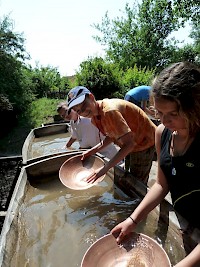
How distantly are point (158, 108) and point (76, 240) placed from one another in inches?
62.1

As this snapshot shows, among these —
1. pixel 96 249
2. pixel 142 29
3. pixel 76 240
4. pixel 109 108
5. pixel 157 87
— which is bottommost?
pixel 76 240

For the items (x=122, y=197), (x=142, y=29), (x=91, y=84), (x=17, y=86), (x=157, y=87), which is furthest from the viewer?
(x=142, y=29)

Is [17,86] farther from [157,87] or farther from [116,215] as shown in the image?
[157,87]

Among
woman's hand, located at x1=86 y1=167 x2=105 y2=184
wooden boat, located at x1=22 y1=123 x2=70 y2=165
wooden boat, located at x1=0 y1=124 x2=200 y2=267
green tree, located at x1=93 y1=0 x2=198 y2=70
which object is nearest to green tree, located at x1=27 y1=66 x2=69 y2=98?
green tree, located at x1=93 y1=0 x2=198 y2=70

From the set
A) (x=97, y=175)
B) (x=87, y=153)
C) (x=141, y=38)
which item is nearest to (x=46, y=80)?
(x=141, y=38)

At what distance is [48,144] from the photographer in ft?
20.4

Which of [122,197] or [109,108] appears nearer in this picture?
[109,108]

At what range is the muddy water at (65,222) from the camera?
2055mm

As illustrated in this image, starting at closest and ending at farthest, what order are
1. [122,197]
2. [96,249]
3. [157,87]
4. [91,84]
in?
[157,87] → [96,249] → [122,197] → [91,84]

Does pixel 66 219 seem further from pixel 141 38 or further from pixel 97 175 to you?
pixel 141 38

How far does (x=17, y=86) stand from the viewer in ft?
39.3

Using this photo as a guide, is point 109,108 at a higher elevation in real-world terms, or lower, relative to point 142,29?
lower

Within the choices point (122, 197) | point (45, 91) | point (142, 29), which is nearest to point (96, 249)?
point (122, 197)

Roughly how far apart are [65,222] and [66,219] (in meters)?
0.05
